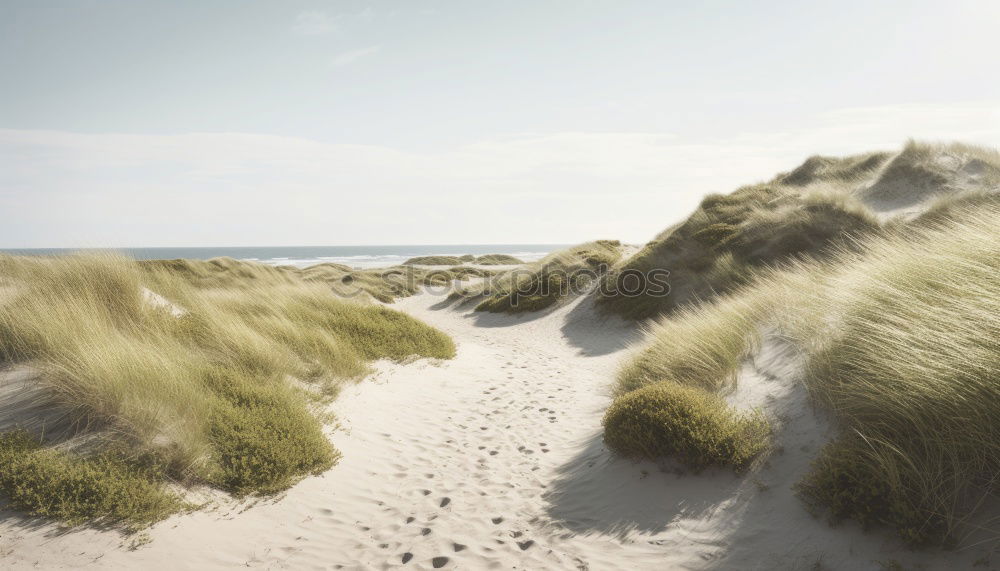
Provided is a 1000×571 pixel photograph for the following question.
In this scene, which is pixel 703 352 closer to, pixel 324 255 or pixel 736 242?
pixel 736 242

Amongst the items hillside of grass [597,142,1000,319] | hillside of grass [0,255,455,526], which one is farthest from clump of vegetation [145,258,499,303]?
hillside of grass [597,142,1000,319]

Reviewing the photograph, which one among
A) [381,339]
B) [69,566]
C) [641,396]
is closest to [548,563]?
[641,396]

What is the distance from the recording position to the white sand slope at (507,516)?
3404 millimetres

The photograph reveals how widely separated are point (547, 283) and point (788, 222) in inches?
399

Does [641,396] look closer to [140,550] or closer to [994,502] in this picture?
[994,502]

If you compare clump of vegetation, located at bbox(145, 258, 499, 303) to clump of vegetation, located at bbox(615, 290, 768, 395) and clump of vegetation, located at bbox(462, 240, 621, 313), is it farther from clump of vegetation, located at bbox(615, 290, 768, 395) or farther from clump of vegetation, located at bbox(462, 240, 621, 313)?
clump of vegetation, located at bbox(615, 290, 768, 395)

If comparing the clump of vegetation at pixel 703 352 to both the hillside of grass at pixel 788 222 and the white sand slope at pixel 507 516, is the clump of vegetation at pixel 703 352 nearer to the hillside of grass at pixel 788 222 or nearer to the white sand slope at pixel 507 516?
the white sand slope at pixel 507 516

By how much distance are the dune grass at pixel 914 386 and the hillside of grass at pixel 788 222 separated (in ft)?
32.0

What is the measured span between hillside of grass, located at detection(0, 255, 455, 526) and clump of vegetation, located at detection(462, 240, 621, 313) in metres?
12.2

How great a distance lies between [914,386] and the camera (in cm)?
352

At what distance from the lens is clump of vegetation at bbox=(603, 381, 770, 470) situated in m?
4.39

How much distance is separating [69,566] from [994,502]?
640 cm

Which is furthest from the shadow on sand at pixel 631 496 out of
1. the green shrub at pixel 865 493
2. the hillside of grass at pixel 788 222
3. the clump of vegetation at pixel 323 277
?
the clump of vegetation at pixel 323 277

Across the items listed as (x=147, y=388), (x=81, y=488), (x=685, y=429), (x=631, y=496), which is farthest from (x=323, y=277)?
(x=685, y=429)
